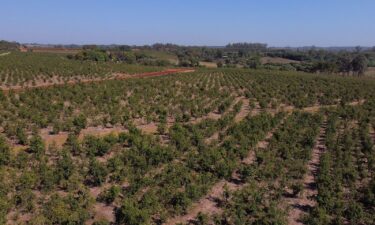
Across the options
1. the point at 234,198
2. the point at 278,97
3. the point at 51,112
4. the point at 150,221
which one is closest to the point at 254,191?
the point at 234,198

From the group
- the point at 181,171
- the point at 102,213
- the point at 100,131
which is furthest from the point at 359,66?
the point at 102,213

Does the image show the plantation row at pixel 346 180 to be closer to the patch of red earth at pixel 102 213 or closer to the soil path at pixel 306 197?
the soil path at pixel 306 197

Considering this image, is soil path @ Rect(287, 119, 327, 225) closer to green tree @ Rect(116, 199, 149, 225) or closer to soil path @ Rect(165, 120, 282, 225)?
soil path @ Rect(165, 120, 282, 225)

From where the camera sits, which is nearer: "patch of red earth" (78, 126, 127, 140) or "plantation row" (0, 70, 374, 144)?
"patch of red earth" (78, 126, 127, 140)

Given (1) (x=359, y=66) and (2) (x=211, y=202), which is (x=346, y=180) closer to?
(2) (x=211, y=202)

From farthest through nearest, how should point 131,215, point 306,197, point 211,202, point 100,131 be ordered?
point 100,131 < point 306,197 < point 211,202 < point 131,215

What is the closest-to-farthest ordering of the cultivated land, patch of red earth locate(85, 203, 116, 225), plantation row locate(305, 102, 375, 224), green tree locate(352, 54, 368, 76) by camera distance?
patch of red earth locate(85, 203, 116, 225)
the cultivated land
plantation row locate(305, 102, 375, 224)
green tree locate(352, 54, 368, 76)

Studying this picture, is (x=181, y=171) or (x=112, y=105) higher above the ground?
(x=181, y=171)

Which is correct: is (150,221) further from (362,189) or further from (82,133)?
(82,133)

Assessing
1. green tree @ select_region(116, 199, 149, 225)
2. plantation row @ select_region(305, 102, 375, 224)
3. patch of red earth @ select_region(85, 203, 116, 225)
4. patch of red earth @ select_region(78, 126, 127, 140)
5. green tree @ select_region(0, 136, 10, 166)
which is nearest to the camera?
green tree @ select_region(116, 199, 149, 225)

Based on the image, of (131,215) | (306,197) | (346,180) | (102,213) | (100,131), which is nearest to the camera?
(131,215)

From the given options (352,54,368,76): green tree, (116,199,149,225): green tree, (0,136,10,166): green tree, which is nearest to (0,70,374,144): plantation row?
(0,136,10,166): green tree

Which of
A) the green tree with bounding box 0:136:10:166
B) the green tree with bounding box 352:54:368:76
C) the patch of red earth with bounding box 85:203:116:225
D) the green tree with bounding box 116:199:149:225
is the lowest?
the green tree with bounding box 352:54:368:76
